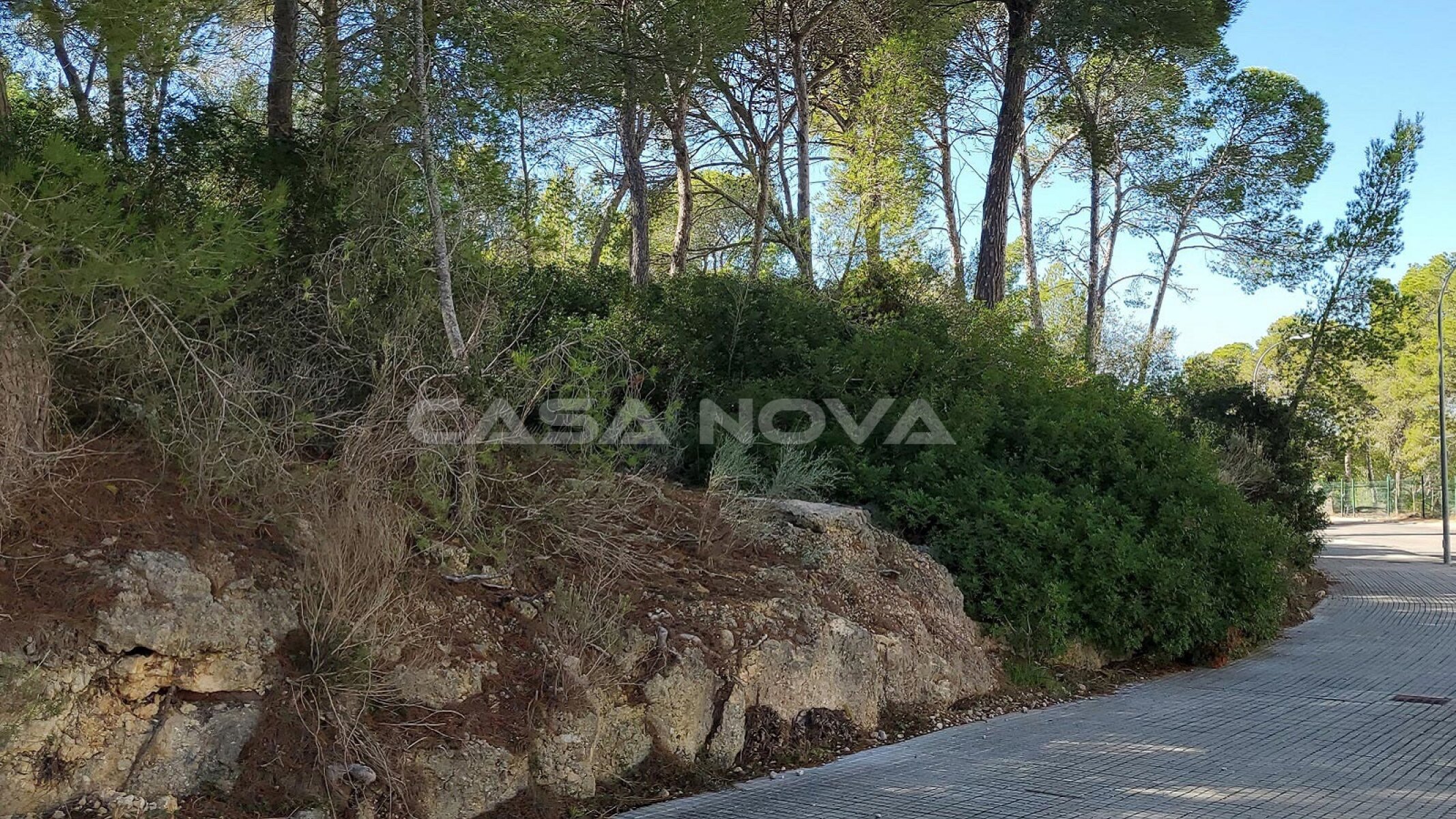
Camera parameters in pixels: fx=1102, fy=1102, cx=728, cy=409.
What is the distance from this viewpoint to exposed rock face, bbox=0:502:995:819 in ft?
14.6

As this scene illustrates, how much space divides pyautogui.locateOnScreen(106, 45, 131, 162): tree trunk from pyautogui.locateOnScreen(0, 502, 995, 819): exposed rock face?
361 cm

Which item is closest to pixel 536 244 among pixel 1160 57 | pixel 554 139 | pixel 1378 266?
pixel 554 139

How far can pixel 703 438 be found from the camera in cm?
1033

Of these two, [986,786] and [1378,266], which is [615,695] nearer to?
[986,786]

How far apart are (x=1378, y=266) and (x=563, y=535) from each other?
20796 millimetres

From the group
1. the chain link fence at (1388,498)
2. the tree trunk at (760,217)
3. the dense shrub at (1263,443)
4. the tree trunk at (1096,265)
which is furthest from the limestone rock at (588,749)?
the chain link fence at (1388,498)

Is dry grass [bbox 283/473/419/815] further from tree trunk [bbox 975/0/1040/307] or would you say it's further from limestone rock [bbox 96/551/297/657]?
tree trunk [bbox 975/0/1040/307]

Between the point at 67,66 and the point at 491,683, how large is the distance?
5.49m

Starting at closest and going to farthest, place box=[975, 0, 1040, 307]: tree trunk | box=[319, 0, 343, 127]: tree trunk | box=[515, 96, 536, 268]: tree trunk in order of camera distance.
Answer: box=[319, 0, 343, 127]: tree trunk < box=[515, 96, 536, 268]: tree trunk < box=[975, 0, 1040, 307]: tree trunk

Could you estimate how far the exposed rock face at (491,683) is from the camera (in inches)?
176

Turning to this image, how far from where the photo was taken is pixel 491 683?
18.5 feet

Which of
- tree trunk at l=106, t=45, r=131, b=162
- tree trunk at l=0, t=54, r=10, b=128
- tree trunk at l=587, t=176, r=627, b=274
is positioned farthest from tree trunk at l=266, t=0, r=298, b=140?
tree trunk at l=587, t=176, r=627, b=274

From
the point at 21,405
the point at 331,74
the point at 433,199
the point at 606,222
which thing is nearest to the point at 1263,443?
the point at 606,222

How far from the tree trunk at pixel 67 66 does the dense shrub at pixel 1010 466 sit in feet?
14.4
